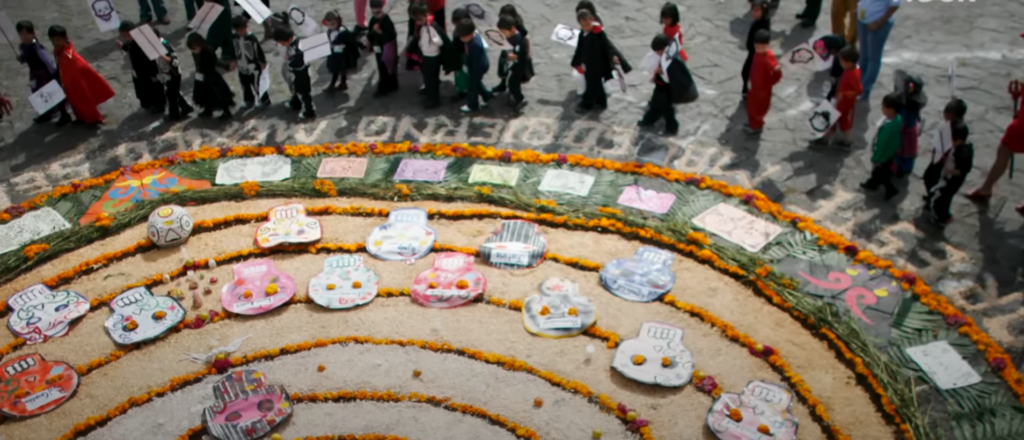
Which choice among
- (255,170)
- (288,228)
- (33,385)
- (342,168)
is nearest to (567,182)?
(342,168)

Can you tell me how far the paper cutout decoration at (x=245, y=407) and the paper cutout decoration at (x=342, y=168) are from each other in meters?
3.51

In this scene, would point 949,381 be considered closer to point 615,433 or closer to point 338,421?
point 615,433

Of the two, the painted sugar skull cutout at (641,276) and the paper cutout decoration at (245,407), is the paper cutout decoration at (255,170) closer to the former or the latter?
the paper cutout decoration at (245,407)

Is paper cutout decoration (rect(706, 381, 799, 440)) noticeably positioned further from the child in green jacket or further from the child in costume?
the child in costume

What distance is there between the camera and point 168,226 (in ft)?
36.2

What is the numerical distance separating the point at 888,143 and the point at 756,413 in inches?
162

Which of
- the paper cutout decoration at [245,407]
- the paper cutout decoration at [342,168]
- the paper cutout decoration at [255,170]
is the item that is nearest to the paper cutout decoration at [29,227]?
the paper cutout decoration at [255,170]

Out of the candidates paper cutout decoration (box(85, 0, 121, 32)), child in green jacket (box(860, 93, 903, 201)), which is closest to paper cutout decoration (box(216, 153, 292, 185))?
paper cutout decoration (box(85, 0, 121, 32))

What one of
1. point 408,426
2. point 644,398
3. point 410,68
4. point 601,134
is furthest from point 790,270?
point 410,68

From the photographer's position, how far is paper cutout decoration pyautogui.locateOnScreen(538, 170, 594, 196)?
11820 mm

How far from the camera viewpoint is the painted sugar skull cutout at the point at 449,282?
10.2 meters

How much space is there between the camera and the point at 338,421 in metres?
9.02

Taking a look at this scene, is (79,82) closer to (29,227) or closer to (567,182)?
(29,227)

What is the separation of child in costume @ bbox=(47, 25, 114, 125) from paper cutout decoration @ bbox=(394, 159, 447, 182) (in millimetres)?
4741
